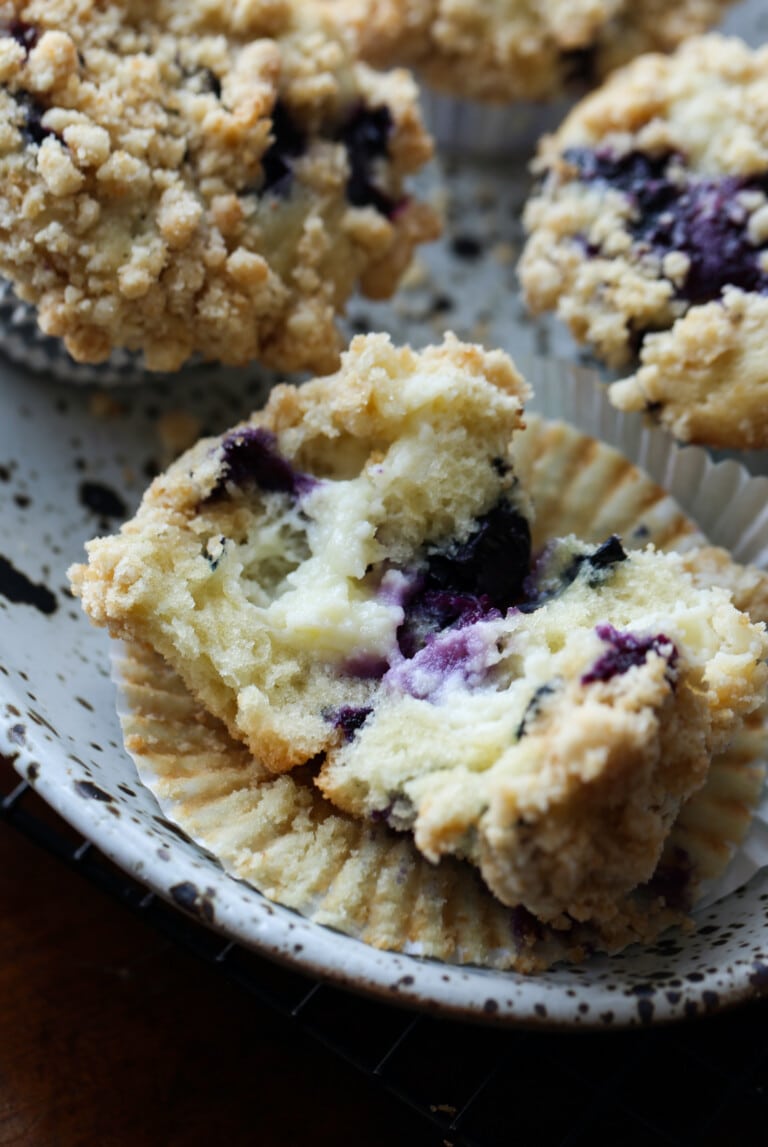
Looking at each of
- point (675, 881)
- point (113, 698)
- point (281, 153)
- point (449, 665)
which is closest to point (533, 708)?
point (449, 665)

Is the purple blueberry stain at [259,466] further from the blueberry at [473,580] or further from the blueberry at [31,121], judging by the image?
the blueberry at [31,121]

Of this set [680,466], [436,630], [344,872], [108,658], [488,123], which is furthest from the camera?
[488,123]

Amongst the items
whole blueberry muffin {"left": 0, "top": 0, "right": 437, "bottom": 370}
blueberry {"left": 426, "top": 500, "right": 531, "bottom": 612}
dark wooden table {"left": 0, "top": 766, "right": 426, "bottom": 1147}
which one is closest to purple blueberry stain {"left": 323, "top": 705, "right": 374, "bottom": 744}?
blueberry {"left": 426, "top": 500, "right": 531, "bottom": 612}

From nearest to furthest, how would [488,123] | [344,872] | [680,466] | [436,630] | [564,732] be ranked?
1. [564,732]
2. [344,872]
3. [436,630]
4. [680,466]
5. [488,123]

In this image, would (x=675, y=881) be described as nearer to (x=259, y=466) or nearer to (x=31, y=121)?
(x=259, y=466)

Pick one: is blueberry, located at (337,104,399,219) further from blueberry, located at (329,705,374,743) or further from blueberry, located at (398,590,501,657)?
blueberry, located at (329,705,374,743)

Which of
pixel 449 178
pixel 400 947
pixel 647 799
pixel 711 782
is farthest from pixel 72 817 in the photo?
pixel 449 178
